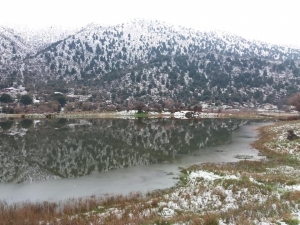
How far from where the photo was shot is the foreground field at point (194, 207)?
17.2 m

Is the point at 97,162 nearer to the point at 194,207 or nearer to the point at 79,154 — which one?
the point at 79,154

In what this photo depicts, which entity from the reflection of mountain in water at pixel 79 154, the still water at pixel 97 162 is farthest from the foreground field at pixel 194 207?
the reflection of mountain in water at pixel 79 154

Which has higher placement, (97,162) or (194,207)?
(194,207)

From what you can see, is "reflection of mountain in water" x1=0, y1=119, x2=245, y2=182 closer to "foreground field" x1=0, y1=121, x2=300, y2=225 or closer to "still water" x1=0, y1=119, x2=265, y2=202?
"still water" x1=0, y1=119, x2=265, y2=202

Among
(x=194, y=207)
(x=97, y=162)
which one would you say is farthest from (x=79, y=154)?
(x=194, y=207)

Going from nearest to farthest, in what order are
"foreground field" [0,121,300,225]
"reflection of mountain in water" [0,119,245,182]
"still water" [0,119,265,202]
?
"foreground field" [0,121,300,225], "still water" [0,119,265,202], "reflection of mountain in water" [0,119,245,182]

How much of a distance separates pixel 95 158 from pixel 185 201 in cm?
2520

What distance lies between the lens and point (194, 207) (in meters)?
20.9

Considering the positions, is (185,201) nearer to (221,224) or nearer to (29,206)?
(221,224)

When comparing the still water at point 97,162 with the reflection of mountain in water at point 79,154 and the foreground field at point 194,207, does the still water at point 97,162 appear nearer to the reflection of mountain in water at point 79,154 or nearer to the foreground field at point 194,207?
Answer: the reflection of mountain in water at point 79,154

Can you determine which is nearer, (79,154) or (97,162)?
(97,162)

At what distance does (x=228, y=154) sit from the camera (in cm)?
4700

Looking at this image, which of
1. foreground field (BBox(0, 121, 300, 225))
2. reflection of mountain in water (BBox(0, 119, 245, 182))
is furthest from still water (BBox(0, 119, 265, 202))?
foreground field (BBox(0, 121, 300, 225))

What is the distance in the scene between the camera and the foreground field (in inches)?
677
